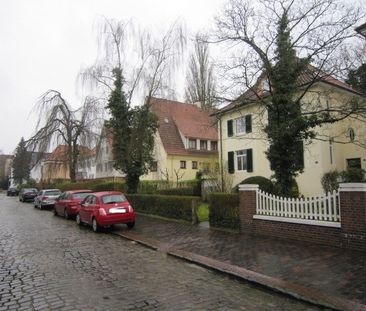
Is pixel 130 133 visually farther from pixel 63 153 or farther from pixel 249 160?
pixel 63 153

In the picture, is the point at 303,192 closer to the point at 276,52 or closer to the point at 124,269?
the point at 276,52

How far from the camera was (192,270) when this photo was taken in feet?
27.0

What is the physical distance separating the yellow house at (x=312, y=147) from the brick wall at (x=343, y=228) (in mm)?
9876

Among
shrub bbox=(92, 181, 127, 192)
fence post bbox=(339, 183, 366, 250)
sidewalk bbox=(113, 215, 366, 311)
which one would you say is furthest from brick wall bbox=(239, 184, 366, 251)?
shrub bbox=(92, 181, 127, 192)

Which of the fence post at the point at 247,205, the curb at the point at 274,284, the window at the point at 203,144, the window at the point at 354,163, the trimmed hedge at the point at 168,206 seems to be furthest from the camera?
the window at the point at 203,144

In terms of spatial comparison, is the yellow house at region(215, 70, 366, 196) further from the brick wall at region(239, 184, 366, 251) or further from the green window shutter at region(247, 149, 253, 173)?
the brick wall at region(239, 184, 366, 251)

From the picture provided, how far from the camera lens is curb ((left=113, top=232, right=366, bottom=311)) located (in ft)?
18.6

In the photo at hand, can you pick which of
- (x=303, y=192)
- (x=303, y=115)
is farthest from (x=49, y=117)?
(x=303, y=115)

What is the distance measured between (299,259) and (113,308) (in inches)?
185

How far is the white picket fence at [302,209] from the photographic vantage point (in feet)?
31.7

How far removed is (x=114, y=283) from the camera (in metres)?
7.00

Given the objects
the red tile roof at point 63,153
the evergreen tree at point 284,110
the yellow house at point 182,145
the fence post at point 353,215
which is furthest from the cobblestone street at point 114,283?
the yellow house at point 182,145

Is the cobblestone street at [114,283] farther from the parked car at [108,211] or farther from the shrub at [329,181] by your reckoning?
the shrub at [329,181]

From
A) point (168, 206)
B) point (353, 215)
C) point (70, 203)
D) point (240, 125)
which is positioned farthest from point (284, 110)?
point (240, 125)
